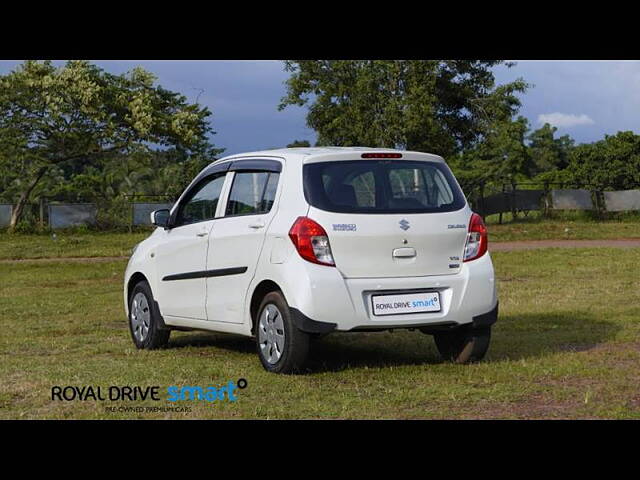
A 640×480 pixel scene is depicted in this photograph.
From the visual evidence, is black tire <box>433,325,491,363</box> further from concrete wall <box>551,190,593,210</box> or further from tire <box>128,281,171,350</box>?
concrete wall <box>551,190,593,210</box>

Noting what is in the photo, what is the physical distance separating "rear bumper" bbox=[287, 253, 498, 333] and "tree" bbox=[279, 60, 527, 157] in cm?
2947

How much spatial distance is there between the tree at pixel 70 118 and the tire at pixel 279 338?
28512 millimetres

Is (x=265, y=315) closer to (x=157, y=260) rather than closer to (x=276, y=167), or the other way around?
(x=276, y=167)

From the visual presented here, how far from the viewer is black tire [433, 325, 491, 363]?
870cm

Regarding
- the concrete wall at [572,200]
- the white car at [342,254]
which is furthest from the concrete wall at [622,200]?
the white car at [342,254]

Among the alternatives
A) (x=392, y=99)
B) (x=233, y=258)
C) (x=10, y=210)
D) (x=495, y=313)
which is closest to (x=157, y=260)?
(x=233, y=258)

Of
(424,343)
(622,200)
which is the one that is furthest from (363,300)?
(622,200)

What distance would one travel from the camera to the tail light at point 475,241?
8430 millimetres

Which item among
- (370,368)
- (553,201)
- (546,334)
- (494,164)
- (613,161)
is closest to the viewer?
(370,368)

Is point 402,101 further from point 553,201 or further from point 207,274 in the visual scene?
point 207,274

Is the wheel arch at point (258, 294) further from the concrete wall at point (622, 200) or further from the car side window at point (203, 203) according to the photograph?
the concrete wall at point (622, 200)

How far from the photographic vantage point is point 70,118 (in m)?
37.0

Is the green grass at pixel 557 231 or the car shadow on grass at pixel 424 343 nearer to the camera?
the car shadow on grass at pixel 424 343

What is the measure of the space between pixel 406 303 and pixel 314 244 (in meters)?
0.88
